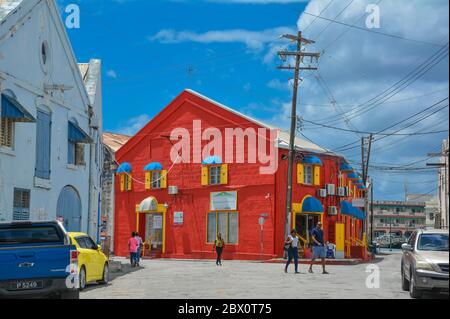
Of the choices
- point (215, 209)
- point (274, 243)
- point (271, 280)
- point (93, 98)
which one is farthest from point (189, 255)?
A: point (271, 280)

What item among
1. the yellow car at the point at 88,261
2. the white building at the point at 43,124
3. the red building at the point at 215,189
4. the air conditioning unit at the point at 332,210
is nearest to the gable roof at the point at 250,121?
the red building at the point at 215,189

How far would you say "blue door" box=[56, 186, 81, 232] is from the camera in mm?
26312

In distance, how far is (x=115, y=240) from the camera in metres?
48.0

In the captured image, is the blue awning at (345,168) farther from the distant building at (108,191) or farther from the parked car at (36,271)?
the parked car at (36,271)

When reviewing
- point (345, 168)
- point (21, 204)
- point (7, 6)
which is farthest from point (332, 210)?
point (7, 6)

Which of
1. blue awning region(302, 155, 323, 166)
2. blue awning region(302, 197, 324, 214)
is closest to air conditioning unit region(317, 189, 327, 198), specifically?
blue awning region(302, 197, 324, 214)

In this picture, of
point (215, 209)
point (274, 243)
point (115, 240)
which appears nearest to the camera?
point (274, 243)

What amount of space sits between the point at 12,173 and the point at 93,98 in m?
8.78

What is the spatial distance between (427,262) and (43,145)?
1451 cm

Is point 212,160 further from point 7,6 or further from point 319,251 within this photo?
point 7,6

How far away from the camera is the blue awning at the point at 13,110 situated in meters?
21.3

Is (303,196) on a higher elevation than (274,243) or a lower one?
higher

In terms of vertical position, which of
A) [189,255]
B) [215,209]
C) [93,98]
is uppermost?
[93,98]

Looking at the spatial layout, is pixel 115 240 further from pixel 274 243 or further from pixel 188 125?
pixel 274 243
